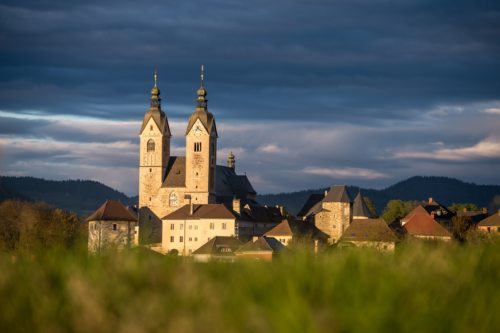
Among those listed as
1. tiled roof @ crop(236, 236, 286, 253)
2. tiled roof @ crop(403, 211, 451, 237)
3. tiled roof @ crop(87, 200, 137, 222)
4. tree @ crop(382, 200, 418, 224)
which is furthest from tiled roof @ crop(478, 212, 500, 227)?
tiled roof @ crop(87, 200, 137, 222)

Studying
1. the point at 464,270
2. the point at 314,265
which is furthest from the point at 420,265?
the point at 314,265

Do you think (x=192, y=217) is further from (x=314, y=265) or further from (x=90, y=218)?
(x=314, y=265)

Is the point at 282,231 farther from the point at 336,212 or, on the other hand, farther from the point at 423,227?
the point at 336,212

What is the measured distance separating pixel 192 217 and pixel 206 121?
16.2 metres

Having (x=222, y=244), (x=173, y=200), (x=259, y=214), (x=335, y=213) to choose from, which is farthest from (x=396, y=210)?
(x=222, y=244)

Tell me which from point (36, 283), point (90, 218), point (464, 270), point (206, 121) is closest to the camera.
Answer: point (36, 283)

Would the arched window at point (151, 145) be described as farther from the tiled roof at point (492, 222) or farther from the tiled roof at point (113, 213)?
the tiled roof at point (492, 222)

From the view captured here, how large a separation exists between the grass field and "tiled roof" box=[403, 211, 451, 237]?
88.6 m

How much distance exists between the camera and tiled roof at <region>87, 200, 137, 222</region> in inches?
3801

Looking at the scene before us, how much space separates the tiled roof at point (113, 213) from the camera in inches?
3801

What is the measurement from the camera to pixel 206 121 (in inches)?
4587

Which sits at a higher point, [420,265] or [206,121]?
[206,121]

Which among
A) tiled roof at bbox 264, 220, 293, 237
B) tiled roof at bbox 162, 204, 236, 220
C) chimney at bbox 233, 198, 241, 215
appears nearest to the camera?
tiled roof at bbox 264, 220, 293, 237

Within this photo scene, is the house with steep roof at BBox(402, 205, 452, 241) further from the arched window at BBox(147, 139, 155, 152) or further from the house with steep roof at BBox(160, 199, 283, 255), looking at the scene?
the arched window at BBox(147, 139, 155, 152)
